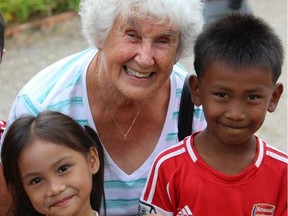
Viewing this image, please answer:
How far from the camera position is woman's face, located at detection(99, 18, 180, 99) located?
2.65 m

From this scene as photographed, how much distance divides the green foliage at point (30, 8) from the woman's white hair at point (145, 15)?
505 centimetres

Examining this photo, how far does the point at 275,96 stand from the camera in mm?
2467

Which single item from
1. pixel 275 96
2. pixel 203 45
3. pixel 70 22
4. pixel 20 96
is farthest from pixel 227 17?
pixel 70 22

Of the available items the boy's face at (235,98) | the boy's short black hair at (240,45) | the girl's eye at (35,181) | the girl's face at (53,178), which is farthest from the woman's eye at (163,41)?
the girl's eye at (35,181)

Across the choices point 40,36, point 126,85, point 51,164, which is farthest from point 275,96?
point 40,36

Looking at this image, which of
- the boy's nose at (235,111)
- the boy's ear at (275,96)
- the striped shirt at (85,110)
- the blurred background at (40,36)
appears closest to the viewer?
the boy's nose at (235,111)

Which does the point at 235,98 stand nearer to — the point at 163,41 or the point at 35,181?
the point at 163,41

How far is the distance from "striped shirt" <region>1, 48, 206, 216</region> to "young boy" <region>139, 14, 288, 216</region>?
417 mm

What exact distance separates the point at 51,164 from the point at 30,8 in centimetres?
604

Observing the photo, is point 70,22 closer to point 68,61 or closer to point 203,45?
point 68,61

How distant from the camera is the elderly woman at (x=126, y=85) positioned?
2.67 meters

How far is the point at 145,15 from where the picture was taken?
2627 mm

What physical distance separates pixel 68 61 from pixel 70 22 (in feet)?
18.3

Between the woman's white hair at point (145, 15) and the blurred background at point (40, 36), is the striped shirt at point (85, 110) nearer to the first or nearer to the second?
the woman's white hair at point (145, 15)
